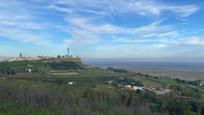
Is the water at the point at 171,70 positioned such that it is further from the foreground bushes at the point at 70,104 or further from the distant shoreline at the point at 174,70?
the foreground bushes at the point at 70,104

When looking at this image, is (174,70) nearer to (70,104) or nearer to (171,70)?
(171,70)

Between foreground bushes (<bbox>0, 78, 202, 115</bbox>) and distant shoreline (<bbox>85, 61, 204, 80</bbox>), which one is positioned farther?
distant shoreline (<bbox>85, 61, 204, 80</bbox>)

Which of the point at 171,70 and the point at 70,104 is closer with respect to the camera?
the point at 70,104

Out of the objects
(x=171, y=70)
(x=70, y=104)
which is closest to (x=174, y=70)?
(x=171, y=70)

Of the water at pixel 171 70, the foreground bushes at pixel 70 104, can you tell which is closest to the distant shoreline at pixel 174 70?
the water at pixel 171 70

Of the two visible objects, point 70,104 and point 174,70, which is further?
point 174,70

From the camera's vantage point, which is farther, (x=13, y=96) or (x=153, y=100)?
(x=153, y=100)

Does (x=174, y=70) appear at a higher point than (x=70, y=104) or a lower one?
lower

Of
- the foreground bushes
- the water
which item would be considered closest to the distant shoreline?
the water

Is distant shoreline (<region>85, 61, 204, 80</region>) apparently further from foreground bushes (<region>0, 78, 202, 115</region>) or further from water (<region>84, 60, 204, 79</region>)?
foreground bushes (<region>0, 78, 202, 115</region>)

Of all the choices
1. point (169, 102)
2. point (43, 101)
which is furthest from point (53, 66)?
point (43, 101)

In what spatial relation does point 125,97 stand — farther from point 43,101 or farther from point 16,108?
point 16,108
